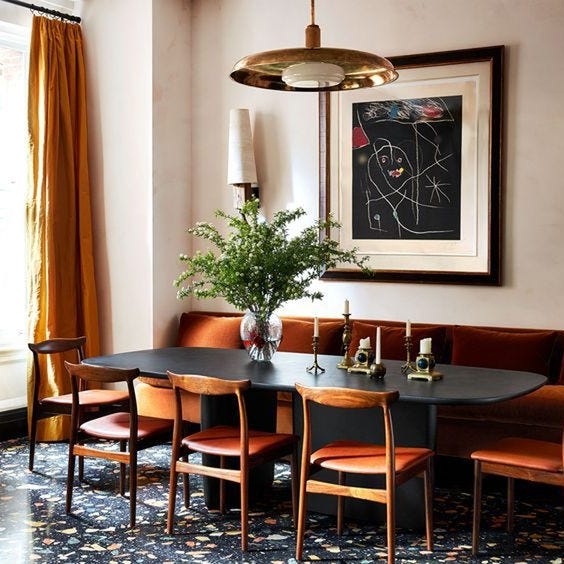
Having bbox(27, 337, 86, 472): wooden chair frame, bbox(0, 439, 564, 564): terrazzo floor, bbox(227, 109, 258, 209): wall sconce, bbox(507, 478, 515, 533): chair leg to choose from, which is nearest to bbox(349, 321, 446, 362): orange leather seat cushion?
bbox(0, 439, 564, 564): terrazzo floor

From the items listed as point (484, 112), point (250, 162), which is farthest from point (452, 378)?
point (250, 162)

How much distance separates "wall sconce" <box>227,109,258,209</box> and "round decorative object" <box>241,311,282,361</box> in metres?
1.59

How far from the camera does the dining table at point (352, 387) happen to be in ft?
13.0

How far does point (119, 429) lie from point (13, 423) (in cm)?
193

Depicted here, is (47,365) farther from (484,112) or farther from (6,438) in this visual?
(484,112)

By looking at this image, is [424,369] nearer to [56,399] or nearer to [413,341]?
[413,341]

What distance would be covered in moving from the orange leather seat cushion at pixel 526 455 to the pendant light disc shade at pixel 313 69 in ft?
5.70

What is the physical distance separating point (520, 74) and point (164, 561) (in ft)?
11.3


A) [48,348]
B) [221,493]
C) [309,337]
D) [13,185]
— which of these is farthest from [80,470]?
[13,185]

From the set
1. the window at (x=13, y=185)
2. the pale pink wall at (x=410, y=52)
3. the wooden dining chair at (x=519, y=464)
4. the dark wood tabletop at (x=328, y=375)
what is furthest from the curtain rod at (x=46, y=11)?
the wooden dining chair at (x=519, y=464)

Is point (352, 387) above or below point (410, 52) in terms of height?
below

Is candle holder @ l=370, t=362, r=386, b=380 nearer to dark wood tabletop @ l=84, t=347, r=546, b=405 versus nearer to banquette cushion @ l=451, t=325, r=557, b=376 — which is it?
dark wood tabletop @ l=84, t=347, r=546, b=405

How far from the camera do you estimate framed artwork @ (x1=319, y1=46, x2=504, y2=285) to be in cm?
546

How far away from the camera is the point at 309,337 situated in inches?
226
